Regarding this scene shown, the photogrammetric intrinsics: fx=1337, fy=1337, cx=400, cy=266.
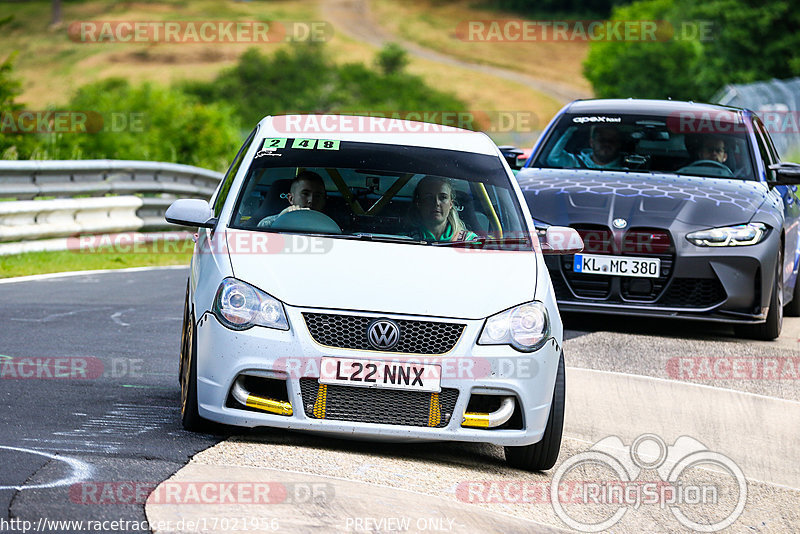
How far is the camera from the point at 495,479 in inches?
230

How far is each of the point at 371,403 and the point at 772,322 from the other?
5.06 m

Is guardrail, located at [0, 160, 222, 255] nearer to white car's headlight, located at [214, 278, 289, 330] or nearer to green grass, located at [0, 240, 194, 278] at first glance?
green grass, located at [0, 240, 194, 278]

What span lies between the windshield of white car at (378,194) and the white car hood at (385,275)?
0.25 metres

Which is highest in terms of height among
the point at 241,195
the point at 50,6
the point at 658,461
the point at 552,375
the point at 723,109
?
the point at 50,6

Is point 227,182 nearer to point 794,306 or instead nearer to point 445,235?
point 445,235

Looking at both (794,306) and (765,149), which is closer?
(765,149)

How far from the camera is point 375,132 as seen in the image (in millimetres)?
7148

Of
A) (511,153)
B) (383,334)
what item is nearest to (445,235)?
(383,334)

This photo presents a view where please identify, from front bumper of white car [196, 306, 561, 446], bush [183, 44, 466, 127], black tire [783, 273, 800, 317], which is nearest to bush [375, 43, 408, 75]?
bush [183, 44, 466, 127]

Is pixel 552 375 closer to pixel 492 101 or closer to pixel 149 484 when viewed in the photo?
pixel 149 484

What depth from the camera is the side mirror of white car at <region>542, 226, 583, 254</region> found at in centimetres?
677

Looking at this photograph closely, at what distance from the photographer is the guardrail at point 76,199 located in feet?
45.0

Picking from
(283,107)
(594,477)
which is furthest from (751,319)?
(283,107)

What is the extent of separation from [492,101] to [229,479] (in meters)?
93.2
